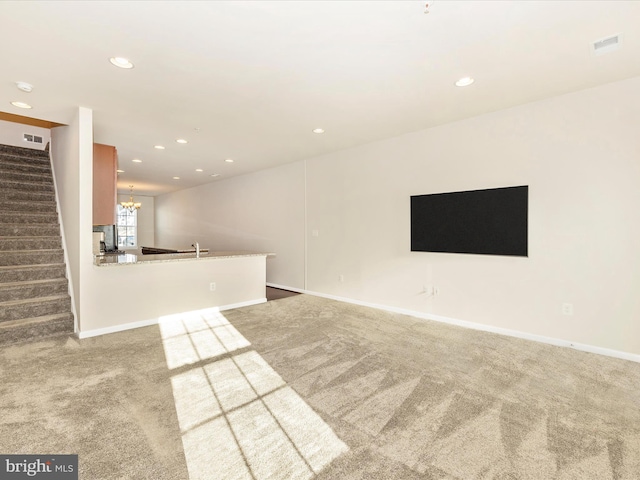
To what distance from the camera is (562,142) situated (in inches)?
131

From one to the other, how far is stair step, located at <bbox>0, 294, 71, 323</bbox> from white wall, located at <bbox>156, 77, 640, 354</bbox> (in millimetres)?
3784

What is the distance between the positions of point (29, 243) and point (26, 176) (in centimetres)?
168

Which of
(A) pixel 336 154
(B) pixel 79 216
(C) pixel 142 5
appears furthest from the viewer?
(A) pixel 336 154

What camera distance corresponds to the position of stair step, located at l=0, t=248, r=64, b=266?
163 inches

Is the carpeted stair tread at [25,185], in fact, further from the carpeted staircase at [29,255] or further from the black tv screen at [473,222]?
the black tv screen at [473,222]

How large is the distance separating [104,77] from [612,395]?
5.02 m

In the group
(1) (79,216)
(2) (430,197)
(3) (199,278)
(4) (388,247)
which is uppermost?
(2) (430,197)

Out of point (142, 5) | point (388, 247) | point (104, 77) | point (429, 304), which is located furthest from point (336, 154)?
point (142, 5)

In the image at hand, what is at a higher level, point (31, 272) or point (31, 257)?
point (31, 257)

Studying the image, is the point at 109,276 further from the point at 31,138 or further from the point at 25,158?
the point at 31,138

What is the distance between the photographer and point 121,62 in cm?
260

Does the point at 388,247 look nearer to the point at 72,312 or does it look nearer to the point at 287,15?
the point at 287,15

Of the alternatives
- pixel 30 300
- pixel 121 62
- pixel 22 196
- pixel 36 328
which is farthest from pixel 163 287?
pixel 22 196

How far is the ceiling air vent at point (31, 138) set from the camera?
618 centimetres
